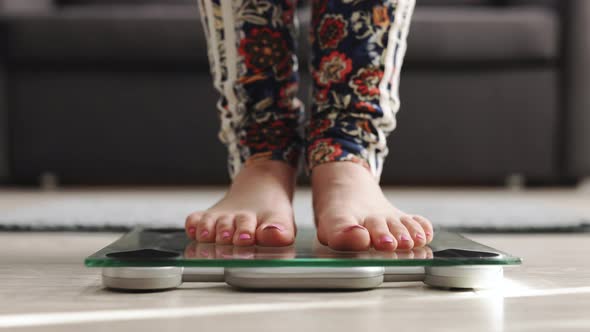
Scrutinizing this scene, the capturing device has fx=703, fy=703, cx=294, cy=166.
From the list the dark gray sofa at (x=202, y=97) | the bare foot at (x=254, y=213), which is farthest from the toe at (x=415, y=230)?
the dark gray sofa at (x=202, y=97)

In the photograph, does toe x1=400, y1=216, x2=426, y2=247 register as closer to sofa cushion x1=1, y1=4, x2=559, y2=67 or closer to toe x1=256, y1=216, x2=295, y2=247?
toe x1=256, y1=216, x2=295, y2=247

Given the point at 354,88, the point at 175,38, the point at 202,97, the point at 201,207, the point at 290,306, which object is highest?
the point at 175,38

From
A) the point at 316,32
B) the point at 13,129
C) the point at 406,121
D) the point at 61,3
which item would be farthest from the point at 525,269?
the point at 61,3

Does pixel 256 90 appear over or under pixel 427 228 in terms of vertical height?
over

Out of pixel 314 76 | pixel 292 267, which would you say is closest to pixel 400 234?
pixel 292 267

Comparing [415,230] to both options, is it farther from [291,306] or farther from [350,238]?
[291,306]

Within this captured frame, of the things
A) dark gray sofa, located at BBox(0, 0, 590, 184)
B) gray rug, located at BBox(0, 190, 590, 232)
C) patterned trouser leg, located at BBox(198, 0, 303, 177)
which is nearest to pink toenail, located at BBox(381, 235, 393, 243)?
patterned trouser leg, located at BBox(198, 0, 303, 177)

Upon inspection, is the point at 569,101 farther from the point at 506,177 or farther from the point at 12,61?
the point at 12,61

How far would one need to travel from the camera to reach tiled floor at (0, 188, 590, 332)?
441mm

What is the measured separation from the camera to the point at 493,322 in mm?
452

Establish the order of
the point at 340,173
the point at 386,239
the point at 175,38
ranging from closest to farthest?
the point at 386,239
the point at 340,173
the point at 175,38

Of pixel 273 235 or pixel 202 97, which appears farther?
pixel 202 97

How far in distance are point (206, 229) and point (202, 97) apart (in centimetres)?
127

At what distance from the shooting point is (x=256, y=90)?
0.79m
